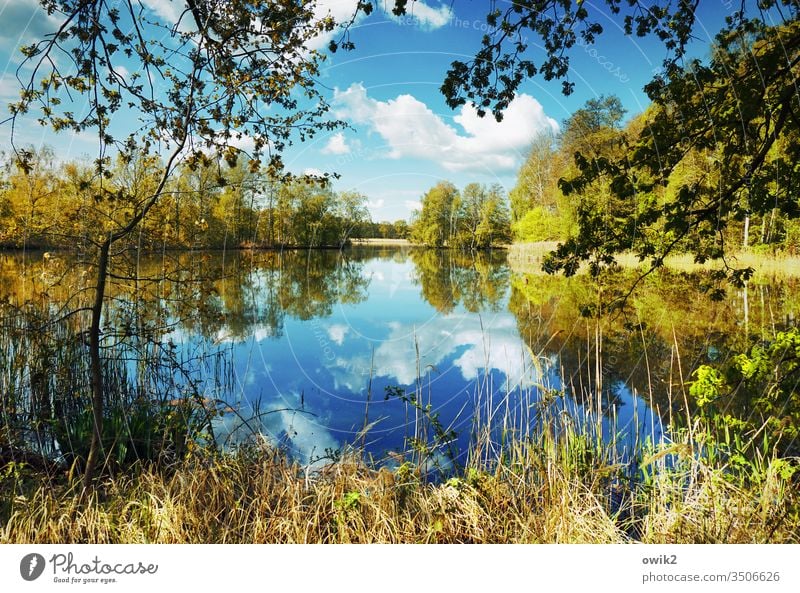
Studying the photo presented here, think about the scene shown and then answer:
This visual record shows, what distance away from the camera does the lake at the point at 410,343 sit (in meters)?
3.13

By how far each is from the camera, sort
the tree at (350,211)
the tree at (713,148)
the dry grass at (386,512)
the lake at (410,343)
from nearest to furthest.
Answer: the dry grass at (386,512)
the tree at (713,148)
the lake at (410,343)
the tree at (350,211)

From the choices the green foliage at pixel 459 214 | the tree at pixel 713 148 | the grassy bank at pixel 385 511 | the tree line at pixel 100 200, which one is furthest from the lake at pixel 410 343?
the green foliage at pixel 459 214

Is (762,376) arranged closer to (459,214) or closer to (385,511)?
(385,511)

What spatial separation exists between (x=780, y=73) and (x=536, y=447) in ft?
9.90

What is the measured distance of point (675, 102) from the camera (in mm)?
3303

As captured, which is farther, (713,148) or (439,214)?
(439,214)

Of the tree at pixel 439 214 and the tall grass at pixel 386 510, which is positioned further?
the tree at pixel 439 214

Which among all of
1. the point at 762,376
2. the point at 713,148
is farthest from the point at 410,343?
the point at 762,376

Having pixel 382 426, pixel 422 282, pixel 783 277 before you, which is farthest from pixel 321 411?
pixel 783 277

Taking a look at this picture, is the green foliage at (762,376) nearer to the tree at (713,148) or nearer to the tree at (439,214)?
the tree at (713,148)

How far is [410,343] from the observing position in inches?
312

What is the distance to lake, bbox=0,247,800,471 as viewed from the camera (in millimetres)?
3127

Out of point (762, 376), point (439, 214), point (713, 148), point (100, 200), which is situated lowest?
point (762, 376)

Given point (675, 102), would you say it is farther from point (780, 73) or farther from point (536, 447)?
point (536, 447)
